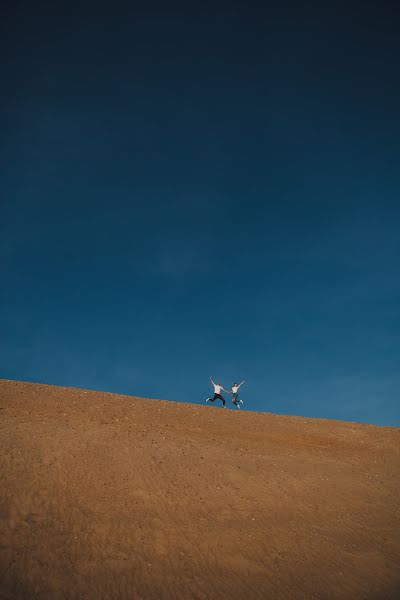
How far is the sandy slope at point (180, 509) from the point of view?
9586 millimetres

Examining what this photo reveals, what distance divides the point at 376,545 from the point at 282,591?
13.3ft

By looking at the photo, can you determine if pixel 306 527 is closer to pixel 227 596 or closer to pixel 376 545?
pixel 376 545

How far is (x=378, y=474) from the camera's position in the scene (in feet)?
59.3

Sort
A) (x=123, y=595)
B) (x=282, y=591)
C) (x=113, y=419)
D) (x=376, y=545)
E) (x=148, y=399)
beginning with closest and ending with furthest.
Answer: (x=123, y=595) → (x=282, y=591) → (x=376, y=545) → (x=113, y=419) → (x=148, y=399)

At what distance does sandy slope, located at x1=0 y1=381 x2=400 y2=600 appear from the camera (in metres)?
9.59

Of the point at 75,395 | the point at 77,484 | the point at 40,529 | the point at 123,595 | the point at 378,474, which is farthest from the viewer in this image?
the point at 75,395

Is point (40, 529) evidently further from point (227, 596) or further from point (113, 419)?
point (113, 419)

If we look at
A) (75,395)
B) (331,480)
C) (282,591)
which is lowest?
(282,591)

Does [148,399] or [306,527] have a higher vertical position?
[148,399]

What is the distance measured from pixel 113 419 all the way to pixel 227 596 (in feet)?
36.8

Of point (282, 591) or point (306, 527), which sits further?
point (306, 527)

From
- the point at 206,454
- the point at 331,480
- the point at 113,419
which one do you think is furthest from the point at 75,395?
the point at 331,480

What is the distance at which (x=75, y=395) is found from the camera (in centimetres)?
2245

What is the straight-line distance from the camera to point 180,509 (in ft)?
41.5
